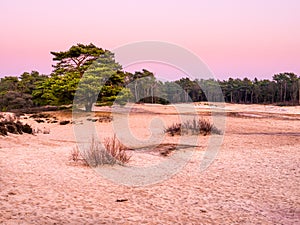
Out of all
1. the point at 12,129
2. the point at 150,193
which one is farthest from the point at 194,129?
the point at 150,193

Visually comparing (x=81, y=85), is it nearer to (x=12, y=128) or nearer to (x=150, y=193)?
(x=12, y=128)

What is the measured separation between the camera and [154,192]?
8.09m

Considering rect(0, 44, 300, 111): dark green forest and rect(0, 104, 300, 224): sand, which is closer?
rect(0, 104, 300, 224): sand

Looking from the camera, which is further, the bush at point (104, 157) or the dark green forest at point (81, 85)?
the dark green forest at point (81, 85)

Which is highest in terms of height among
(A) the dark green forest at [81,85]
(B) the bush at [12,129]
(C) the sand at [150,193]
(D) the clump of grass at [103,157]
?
(A) the dark green forest at [81,85]

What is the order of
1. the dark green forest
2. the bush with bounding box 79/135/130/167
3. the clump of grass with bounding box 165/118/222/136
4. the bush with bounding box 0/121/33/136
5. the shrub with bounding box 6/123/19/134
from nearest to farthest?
the bush with bounding box 79/135/130/167 → the bush with bounding box 0/121/33/136 → the shrub with bounding box 6/123/19/134 → the clump of grass with bounding box 165/118/222/136 → the dark green forest

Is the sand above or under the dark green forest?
under

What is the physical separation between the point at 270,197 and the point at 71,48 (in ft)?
103

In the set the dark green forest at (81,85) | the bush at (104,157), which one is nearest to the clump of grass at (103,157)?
the bush at (104,157)

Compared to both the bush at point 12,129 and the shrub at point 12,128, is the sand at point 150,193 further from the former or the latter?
the shrub at point 12,128

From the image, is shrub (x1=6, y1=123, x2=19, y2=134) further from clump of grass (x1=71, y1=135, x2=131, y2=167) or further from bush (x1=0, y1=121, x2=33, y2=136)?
clump of grass (x1=71, y1=135, x2=131, y2=167)

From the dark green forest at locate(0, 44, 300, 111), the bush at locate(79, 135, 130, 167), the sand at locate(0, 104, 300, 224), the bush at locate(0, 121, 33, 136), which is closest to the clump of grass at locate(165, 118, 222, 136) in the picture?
the sand at locate(0, 104, 300, 224)

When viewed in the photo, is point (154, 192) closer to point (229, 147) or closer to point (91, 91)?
point (229, 147)

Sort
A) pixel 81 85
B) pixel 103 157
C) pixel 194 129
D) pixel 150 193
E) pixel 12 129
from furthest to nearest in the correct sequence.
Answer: pixel 81 85 → pixel 194 129 → pixel 12 129 → pixel 103 157 → pixel 150 193
